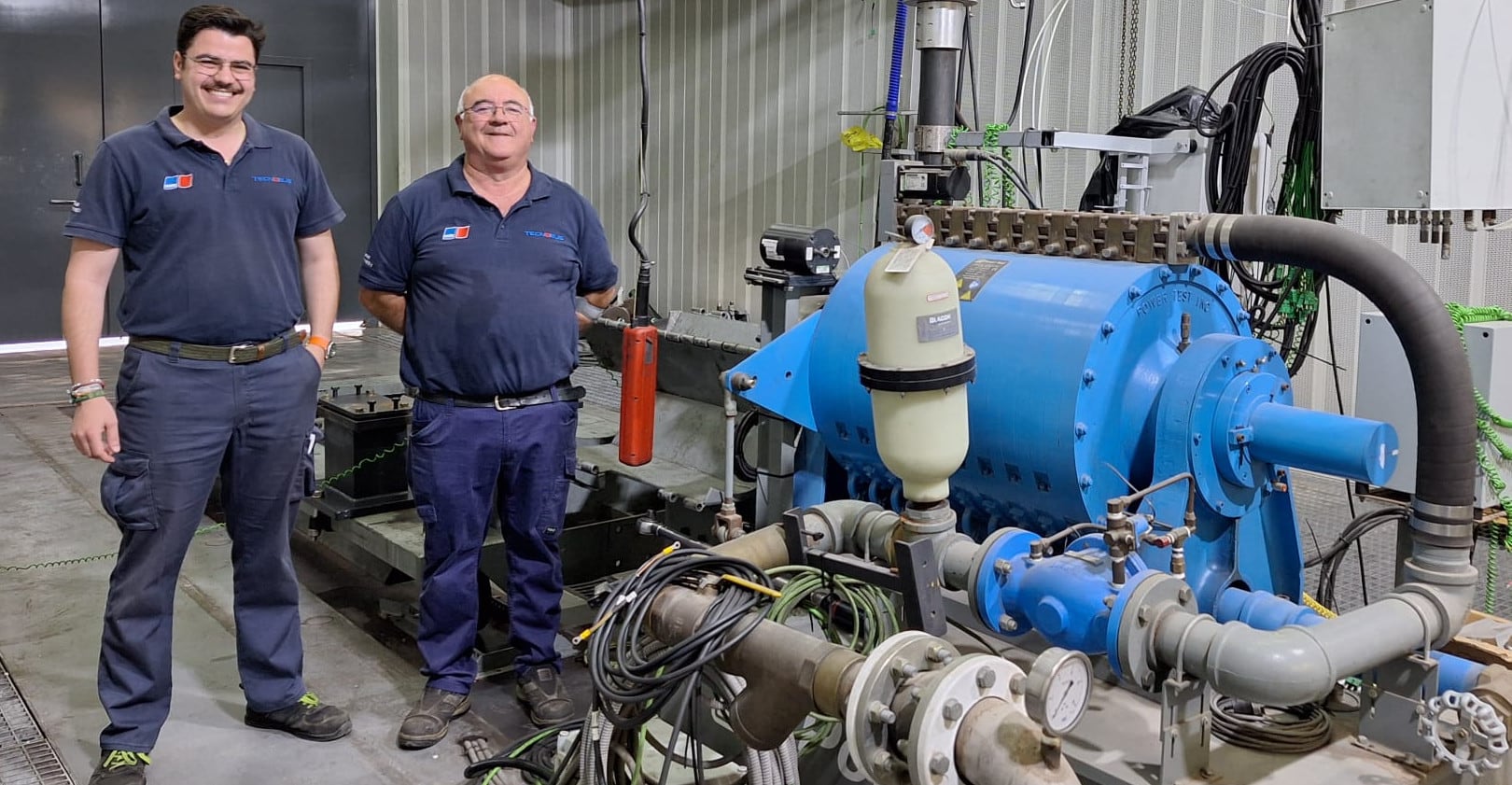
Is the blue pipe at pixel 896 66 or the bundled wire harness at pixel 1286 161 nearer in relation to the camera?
the bundled wire harness at pixel 1286 161

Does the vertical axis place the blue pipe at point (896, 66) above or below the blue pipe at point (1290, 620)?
above

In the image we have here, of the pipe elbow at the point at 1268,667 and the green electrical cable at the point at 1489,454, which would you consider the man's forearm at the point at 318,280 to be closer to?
the pipe elbow at the point at 1268,667

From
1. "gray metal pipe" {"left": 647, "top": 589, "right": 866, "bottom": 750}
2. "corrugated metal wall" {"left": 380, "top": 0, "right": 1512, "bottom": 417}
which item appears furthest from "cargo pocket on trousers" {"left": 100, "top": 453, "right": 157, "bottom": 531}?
"corrugated metal wall" {"left": 380, "top": 0, "right": 1512, "bottom": 417}

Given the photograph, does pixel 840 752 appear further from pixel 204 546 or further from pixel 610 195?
pixel 610 195

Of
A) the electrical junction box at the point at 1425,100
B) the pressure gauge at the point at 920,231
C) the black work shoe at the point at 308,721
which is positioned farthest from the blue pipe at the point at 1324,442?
the black work shoe at the point at 308,721

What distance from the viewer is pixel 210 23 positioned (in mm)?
2330

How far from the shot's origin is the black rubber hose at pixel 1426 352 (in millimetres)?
1741

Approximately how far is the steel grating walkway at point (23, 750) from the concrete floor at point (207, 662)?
0.03m

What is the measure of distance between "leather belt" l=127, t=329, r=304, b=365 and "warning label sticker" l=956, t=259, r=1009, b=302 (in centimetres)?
133

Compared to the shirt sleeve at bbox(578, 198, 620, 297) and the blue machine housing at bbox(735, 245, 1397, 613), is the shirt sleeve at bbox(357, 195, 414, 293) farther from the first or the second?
the blue machine housing at bbox(735, 245, 1397, 613)

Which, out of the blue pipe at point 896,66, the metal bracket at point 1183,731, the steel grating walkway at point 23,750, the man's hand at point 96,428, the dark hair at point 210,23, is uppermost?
the blue pipe at point 896,66

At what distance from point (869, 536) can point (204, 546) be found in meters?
2.90

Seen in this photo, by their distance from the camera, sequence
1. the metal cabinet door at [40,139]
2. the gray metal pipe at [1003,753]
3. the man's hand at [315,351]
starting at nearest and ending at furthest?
the gray metal pipe at [1003,753] < the man's hand at [315,351] < the metal cabinet door at [40,139]

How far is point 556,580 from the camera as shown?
9.14 feet
